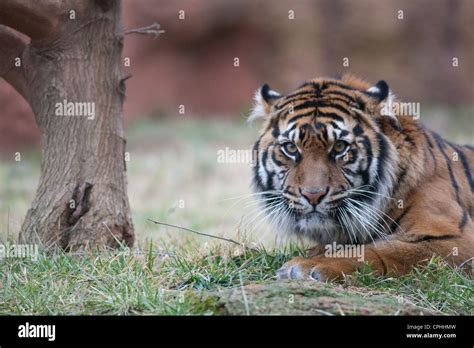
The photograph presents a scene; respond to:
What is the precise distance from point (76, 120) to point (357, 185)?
6.97 ft

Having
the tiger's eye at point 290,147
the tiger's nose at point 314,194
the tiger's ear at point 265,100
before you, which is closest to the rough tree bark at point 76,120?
the tiger's ear at point 265,100

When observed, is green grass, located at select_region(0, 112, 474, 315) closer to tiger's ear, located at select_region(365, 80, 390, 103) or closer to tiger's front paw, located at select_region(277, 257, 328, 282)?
tiger's front paw, located at select_region(277, 257, 328, 282)

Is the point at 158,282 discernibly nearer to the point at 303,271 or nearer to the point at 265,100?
the point at 303,271

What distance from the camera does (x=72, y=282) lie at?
486 cm

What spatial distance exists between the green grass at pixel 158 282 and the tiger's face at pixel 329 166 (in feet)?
1.48

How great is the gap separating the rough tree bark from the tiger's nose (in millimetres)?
1509

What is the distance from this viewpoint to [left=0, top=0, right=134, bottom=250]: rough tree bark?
568cm

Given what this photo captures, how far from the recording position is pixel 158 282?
492 cm

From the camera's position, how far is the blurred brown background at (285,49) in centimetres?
1736

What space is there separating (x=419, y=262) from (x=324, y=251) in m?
0.76

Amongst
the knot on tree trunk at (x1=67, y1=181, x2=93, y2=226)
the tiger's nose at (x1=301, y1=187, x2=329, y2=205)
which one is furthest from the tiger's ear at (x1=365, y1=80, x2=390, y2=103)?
the knot on tree trunk at (x1=67, y1=181, x2=93, y2=226)

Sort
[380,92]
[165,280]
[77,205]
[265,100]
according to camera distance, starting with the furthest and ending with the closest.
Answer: [265,100] → [77,205] → [380,92] → [165,280]

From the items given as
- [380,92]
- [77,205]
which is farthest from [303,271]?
[77,205]

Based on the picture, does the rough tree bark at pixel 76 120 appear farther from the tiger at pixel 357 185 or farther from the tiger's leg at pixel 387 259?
the tiger's leg at pixel 387 259
